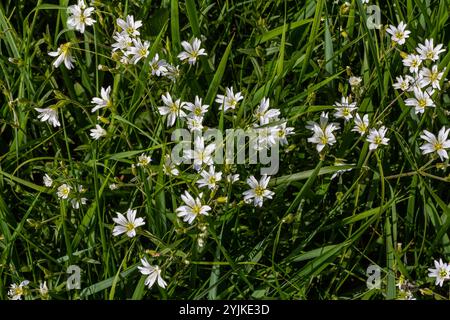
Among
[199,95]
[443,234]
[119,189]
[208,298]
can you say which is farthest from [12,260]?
[443,234]

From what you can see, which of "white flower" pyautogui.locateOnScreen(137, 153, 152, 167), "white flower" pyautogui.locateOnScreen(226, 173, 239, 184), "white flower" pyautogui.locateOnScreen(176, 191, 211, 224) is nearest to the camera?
"white flower" pyautogui.locateOnScreen(176, 191, 211, 224)

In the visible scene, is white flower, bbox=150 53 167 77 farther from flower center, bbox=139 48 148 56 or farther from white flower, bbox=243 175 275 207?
white flower, bbox=243 175 275 207

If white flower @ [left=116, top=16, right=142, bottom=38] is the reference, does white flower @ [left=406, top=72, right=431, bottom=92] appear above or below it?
below

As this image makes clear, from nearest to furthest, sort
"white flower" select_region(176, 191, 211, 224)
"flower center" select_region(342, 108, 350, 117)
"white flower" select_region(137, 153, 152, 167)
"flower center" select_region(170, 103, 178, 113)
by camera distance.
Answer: "white flower" select_region(176, 191, 211, 224)
"white flower" select_region(137, 153, 152, 167)
"flower center" select_region(170, 103, 178, 113)
"flower center" select_region(342, 108, 350, 117)

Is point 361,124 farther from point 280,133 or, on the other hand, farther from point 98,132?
point 98,132

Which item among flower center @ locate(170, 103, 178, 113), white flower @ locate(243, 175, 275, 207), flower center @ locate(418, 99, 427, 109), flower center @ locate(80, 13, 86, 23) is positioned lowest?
white flower @ locate(243, 175, 275, 207)

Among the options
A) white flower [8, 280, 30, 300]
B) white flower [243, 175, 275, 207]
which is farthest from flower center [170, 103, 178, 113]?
white flower [8, 280, 30, 300]

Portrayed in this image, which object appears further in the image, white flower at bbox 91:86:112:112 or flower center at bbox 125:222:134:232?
white flower at bbox 91:86:112:112
